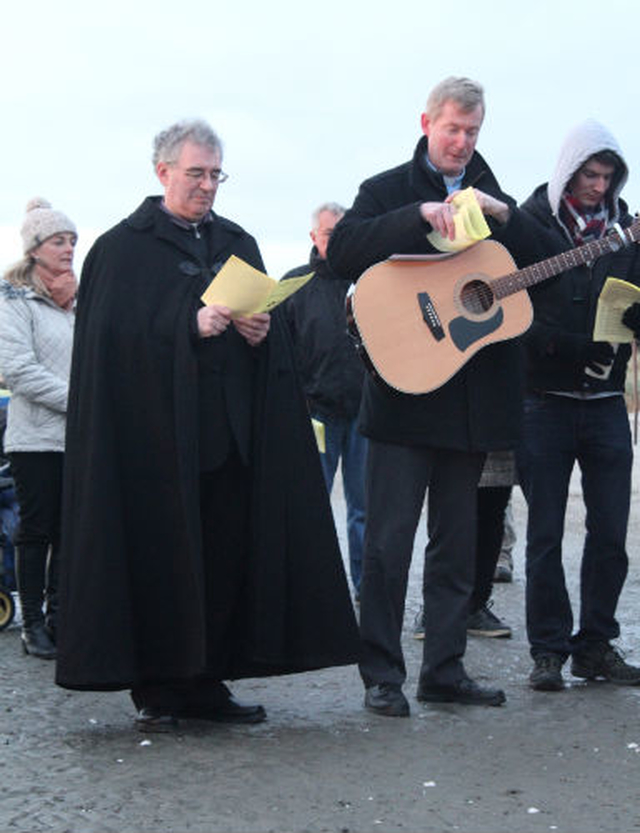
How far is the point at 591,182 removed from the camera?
6609 millimetres

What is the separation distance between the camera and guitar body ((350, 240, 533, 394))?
19.9ft

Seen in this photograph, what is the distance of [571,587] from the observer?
9.67m

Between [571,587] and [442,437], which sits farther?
[571,587]

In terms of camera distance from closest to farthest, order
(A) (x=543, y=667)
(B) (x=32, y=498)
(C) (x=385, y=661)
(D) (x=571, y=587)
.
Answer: (C) (x=385, y=661), (A) (x=543, y=667), (B) (x=32, y=498), (D) (x=571, y=587)

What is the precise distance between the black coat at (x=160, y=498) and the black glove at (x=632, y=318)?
1.40 m

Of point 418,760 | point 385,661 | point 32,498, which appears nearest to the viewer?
point 418,760

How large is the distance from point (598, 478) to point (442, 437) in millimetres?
886

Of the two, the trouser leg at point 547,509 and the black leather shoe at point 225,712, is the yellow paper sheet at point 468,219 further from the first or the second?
the black leather shoe at point 225,712

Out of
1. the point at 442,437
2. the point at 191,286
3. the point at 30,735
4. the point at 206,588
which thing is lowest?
the point at 30,735

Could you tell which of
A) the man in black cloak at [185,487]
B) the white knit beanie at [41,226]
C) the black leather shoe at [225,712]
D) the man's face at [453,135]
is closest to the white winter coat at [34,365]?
the white knit beanie at [41,226]

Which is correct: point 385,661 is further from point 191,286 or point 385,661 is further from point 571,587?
point 571,587

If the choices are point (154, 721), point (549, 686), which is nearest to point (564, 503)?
point (549, 686)

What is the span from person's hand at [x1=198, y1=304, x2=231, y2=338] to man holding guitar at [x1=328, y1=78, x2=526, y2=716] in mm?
686

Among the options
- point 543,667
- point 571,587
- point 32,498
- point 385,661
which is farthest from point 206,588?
point 571,587
